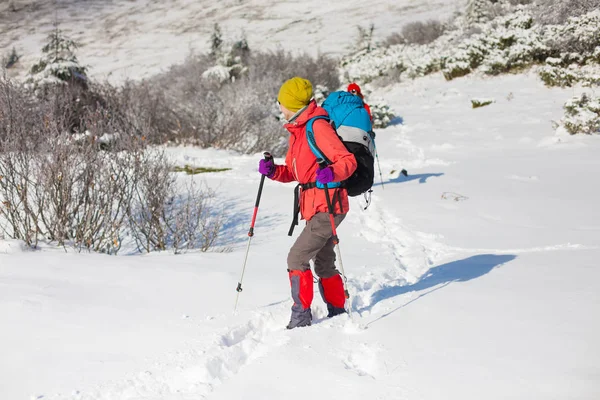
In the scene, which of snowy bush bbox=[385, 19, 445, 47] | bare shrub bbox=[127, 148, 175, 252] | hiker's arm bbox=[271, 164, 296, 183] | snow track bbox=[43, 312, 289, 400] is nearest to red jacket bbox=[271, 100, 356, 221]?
hiker's arm bbox=[271, 164, 296, 183]

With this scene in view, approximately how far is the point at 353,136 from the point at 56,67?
12497 millimetres

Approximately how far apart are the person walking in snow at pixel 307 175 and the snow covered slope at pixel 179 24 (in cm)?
2841

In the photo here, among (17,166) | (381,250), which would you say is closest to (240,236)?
(381,250)

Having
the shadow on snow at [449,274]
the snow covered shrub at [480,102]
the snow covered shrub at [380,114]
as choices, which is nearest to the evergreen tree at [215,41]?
the snow covered shrub at [380,114]

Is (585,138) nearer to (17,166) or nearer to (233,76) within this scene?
(17,166)

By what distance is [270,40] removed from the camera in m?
37.4

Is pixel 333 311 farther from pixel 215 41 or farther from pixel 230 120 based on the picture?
pixel 215 41

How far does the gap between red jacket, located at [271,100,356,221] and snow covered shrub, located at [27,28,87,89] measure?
11.6 meters

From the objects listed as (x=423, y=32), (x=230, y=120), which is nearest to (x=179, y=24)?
(x=423, y=32)

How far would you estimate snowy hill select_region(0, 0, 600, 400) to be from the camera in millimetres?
2391

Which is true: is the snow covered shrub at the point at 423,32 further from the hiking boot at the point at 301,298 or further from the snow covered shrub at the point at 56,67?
the hiking boot at the point at 301,298

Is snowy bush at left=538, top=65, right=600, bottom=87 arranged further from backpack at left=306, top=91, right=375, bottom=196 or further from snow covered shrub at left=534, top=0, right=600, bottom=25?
backpack at left=306, top=91, right=375, bottom=196

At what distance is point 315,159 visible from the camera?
10.3 feet

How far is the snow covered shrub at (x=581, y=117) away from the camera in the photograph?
35.0ft
